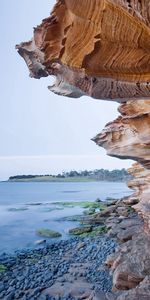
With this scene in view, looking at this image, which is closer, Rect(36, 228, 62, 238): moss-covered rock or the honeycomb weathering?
the honeycomb weathering

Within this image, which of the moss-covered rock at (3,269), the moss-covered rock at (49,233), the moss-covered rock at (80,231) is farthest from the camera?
the moss-covered rock at (49,233)

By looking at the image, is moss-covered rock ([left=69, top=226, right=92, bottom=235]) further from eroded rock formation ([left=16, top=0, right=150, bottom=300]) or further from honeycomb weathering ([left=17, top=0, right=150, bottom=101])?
honeycomb weathering ([left=17, top=0, right=150, bottom=101])

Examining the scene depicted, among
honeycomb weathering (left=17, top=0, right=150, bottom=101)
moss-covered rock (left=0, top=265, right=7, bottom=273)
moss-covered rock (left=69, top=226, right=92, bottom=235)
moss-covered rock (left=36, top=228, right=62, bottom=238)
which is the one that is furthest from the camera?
moss-covered rock (left=36, top=228, right=62, bottom=238)

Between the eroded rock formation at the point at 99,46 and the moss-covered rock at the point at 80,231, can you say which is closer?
the eroded rock formation at the point at 99,46

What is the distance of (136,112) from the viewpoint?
33.9 ft

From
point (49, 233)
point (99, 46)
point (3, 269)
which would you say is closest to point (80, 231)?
point (49, 233)

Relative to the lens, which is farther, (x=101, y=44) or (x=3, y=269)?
(x=3, y=269)

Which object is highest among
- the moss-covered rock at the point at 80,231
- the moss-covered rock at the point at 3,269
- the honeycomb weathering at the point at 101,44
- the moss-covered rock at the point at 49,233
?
the honeycomb weathering at the point at 101,44

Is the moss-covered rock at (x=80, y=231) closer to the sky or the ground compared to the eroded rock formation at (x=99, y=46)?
closer to the ground

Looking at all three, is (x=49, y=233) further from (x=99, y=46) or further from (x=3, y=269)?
(x=99, y=46)

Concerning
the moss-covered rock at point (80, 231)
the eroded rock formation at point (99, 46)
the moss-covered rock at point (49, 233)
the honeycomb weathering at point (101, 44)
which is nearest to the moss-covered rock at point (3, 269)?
the moss-covered rock at point (49, 233)

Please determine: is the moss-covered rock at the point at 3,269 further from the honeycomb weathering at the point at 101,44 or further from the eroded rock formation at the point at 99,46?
the honeycomb weathering at the point at 101,44

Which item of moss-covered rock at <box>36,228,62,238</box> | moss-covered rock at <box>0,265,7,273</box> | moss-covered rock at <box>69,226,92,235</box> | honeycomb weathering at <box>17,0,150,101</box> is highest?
honeycomb weathering at <box>17,0,150,101</box>

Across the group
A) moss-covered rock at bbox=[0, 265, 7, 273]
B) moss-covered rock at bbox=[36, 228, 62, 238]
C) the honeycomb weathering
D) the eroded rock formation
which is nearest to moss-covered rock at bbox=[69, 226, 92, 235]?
moss-covered rock at bbox=[36, 228, 62, 238]
